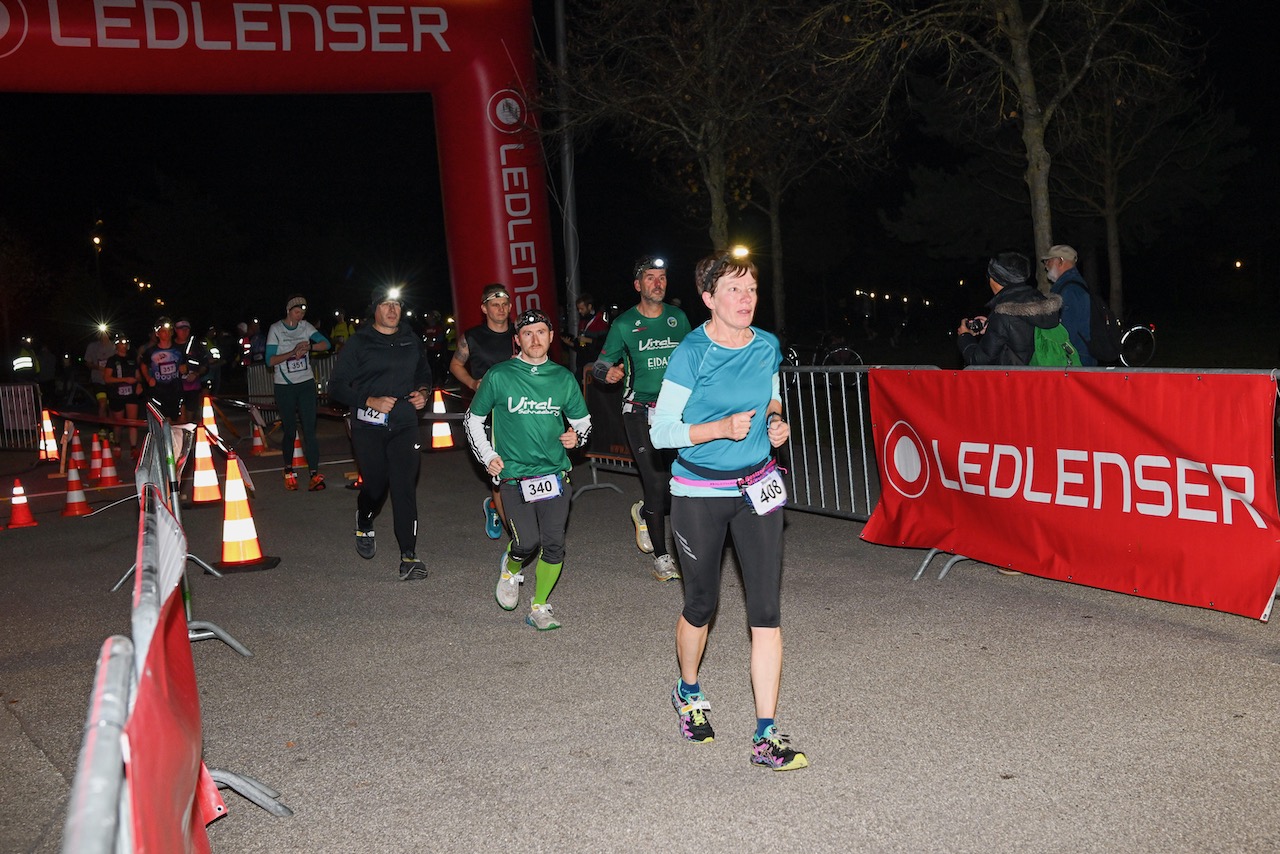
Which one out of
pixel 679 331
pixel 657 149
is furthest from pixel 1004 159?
pixel 679 331

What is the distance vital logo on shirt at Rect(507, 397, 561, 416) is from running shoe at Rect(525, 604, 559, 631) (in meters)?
1.11

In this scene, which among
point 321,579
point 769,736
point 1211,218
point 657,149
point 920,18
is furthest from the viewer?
point 1211,218

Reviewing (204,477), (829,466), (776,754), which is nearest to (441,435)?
(204,477)

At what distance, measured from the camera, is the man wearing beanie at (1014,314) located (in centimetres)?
754

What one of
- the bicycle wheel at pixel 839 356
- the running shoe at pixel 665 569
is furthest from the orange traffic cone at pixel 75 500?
the bicycle wheel at pixel 839 356

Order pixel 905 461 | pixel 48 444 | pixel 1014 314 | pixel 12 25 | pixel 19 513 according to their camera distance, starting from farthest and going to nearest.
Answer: pixel 48 444
pixel 12 25
pixel 19 513
pixel 905 461
pixel 1014 314

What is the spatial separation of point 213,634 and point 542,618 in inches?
72.6

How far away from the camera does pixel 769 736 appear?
4398 mm

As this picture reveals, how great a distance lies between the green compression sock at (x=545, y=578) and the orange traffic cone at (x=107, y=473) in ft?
32.9

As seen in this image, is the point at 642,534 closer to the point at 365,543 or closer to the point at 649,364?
the point at 649,364

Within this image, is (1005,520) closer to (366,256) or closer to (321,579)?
(321,579)

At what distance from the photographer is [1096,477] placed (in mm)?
6406

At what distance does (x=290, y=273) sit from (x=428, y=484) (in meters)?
65.8

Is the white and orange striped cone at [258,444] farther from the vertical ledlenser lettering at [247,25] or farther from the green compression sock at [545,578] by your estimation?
the green compression sock at [545,578]
